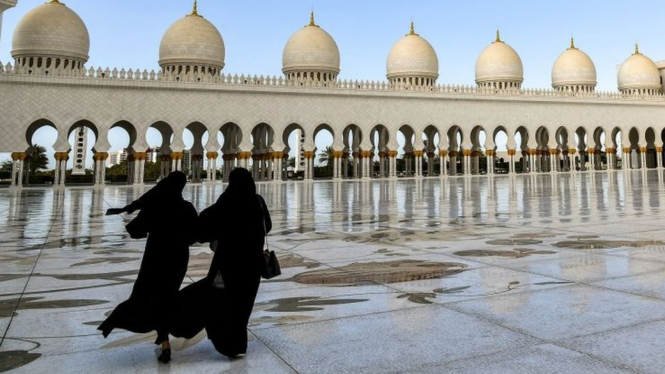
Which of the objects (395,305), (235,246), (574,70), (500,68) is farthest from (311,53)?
(235,246)

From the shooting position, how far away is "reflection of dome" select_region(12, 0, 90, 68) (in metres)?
24.0

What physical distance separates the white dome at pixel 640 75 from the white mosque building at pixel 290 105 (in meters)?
3.63

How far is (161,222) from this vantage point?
218 cm

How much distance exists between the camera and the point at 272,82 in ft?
82.6

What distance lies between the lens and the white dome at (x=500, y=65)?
107 feet

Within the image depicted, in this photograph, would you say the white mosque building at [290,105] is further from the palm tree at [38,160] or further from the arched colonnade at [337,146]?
the palm tree at [38,160]

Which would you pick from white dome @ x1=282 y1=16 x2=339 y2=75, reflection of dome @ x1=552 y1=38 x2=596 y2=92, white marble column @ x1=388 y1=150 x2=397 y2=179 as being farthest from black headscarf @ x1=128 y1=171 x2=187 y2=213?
reflection of dome @ x1=552 y1=38 x2=596 y2=92

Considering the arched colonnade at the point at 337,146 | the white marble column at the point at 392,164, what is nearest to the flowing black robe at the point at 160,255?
the arched colonnade at the point at 337,146

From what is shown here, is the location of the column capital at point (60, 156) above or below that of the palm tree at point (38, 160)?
below

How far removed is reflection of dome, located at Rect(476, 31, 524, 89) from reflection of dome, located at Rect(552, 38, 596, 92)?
393 centimetres

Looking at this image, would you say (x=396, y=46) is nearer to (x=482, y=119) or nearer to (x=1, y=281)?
(x=482, y=119)

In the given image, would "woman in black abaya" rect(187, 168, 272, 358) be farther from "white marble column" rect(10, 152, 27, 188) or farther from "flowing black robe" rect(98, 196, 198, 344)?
"white marble column" rect(10, 152, 27, 188)

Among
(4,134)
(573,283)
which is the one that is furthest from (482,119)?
(573,283)

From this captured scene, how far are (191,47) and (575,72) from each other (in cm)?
2577
